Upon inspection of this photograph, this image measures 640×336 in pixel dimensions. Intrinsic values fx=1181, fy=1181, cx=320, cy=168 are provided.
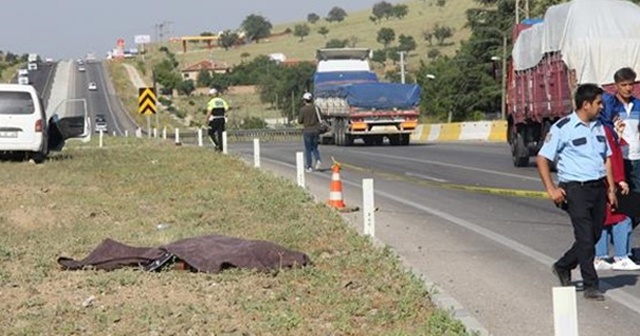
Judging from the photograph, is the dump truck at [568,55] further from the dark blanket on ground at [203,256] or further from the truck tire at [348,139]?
the truck tire at [348,139]

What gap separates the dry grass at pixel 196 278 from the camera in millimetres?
8133

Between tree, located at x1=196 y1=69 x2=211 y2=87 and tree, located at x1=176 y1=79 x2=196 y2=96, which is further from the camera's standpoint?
tree, located at x1=196 y1=69 x2=211 y2=87

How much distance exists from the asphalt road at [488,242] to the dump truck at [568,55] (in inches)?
48.7

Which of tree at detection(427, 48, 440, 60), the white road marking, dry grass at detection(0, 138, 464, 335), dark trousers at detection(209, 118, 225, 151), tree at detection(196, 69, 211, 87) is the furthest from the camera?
tree at detection(427, 48, 440, 60)

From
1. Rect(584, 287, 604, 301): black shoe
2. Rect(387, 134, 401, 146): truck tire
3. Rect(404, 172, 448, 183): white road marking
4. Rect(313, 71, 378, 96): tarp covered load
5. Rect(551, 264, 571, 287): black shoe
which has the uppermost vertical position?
Answer: Rect(313, 71, 378, 96): tarp covered load

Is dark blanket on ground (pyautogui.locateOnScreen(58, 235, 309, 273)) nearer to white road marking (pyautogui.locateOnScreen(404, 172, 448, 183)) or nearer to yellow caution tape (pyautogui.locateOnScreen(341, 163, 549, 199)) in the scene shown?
yellow caution tape (pyautogui.locateOnScreen(341, 163, 549, 199))

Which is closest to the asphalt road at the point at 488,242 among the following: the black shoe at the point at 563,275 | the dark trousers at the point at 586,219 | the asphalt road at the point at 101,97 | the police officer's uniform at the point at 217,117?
the black shoe at the point at 563,275

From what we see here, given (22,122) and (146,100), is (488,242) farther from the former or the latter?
(146,100)

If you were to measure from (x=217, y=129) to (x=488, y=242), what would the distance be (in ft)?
59.5

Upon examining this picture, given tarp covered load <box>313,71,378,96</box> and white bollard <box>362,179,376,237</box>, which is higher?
tarp covered load <box>313,71,378,96</box>

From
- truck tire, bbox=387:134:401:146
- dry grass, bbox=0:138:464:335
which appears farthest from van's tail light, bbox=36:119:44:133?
truck tire, bbox=387:134:401:146

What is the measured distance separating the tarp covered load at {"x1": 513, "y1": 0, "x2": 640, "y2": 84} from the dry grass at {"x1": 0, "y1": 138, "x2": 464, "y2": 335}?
6601 mm

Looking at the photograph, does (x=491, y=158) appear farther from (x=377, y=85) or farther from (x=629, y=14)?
(x=377, y=85)

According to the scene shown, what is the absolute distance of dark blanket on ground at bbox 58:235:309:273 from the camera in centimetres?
1029
